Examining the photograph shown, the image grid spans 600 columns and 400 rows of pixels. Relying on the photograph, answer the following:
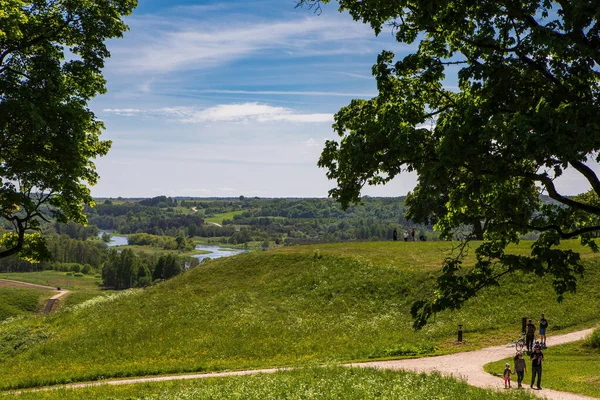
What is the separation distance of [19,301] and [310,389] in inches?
5791

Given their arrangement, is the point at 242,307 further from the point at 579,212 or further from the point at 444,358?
the point at 579,212

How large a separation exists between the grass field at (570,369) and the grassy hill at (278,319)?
4.71 meters

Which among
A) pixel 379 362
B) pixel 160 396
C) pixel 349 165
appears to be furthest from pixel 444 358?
pixel 349 165

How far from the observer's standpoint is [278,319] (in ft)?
143

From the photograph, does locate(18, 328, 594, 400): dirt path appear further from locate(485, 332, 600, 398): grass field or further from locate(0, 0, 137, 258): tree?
locate(0, 0, 137, 258): tree

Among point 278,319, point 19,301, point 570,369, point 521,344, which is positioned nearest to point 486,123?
point 570,369

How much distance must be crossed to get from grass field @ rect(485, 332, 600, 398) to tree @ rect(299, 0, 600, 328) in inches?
405

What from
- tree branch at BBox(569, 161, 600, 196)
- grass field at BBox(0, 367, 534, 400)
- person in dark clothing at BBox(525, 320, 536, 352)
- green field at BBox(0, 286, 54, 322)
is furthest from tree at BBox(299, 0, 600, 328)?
green field at BBox(0, 286, 54, 322)

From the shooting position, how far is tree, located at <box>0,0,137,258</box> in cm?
2036

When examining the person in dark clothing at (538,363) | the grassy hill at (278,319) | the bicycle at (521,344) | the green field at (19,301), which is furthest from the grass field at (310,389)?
the green field at (19,301)

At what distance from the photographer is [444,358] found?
31281 mm

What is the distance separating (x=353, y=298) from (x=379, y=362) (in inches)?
655

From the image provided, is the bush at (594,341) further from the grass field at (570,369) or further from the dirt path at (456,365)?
the dirt path at (456,365)

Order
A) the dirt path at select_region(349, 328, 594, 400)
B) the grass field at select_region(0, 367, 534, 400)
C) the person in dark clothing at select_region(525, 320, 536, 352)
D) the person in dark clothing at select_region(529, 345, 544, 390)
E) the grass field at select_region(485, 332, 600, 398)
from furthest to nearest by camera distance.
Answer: the person in dark clothing at select_region(525, 320, 536, 352), the dirt path at select_region(349, 328, 594, 400), the person in dark clothing at select_region(529, 345, 544, 390), the grass field at select_region(485, 332, 600, 398), the grass field at select_region(0, 367, 534, 400)
